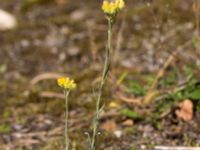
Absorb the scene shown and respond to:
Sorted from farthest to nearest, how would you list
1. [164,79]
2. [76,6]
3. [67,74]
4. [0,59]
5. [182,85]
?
[76,6] < [0,59] < [67,74] < [164,79] < [182,85]

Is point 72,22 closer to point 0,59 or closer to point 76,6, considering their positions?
point 76,6

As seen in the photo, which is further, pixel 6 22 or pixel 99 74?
pixel 6 22

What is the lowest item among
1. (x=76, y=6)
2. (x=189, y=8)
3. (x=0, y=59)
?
(x=0, y=59)

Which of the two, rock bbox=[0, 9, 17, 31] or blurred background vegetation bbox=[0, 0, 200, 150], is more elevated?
rock bbox=[0, 9, 17, 31]

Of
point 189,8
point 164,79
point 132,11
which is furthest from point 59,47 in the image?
point 164,79

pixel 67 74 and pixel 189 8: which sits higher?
pixel 189 8

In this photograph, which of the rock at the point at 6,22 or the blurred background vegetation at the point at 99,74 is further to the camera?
the rock at the point at 6,22

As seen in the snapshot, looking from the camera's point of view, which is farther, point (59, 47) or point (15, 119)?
point (59, 47)

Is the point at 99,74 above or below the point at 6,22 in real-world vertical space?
below

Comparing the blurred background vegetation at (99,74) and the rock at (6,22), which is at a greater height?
the rock at (6,22)

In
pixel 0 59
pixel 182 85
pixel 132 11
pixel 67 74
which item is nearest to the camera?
pixel 182 85

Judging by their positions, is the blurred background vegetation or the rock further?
the rock
